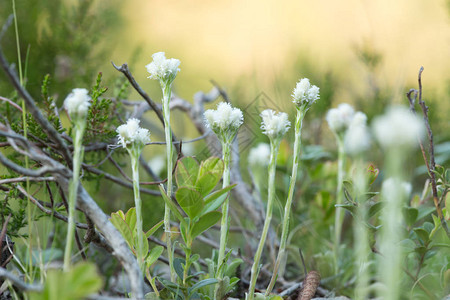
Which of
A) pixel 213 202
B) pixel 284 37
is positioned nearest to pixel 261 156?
pixel 213 202

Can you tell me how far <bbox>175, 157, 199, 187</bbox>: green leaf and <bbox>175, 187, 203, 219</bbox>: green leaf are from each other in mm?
41

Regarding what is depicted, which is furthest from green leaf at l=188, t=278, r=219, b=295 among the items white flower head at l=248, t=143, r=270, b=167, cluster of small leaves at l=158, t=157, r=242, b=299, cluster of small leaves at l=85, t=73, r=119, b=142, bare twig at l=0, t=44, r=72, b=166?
white flower head at l=248, t=143, r=270, b=167

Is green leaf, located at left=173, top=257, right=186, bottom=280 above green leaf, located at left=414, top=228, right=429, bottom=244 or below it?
below

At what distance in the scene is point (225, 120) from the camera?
0.58 metres

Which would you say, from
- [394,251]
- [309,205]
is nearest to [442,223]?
[394,251]

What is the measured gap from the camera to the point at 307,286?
0.71m

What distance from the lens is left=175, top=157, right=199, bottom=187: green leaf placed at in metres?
0.61

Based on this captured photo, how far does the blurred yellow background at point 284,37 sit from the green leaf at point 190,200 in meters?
0.76

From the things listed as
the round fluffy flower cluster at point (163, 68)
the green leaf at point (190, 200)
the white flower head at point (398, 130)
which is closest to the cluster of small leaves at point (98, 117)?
the round fluffy flower cluster at point (163, 68)

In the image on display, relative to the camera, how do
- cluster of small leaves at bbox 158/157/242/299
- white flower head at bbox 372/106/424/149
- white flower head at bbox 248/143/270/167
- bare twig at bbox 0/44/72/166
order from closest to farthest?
1. white flower head at bbox 372/106/424/149
2. bare twig at bbox 0/44/72/166
3. cluster of small leaves at bbox 158/157/242/299
4. white flower head at bbox 248/143/270/167

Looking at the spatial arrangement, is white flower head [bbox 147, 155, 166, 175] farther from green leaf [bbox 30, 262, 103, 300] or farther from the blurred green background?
green leaf [bbox 30, 262, 103, 300]

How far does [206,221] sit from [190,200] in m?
0.04

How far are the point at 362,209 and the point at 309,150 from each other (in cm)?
60

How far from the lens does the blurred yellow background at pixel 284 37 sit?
161 cm
